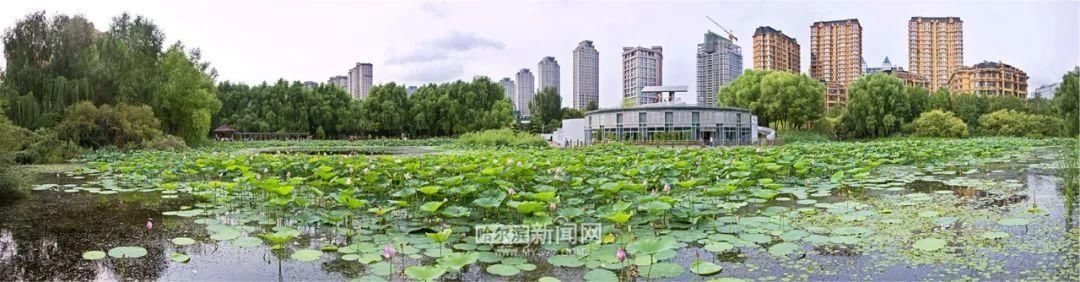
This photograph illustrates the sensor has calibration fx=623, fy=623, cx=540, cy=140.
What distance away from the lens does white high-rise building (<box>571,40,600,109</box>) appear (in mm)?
85188

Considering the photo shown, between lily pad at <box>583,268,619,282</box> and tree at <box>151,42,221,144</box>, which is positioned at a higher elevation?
tree at <box>151,42,221,144</box>

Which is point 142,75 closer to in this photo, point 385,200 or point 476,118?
point 385,200

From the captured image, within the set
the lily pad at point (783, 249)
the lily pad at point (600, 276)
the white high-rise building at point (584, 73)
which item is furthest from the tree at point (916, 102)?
the white high-rise building at point (584, 73)

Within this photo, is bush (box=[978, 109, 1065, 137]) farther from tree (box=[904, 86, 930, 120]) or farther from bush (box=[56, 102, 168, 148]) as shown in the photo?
bush (box=[56, 102, 168, 148])

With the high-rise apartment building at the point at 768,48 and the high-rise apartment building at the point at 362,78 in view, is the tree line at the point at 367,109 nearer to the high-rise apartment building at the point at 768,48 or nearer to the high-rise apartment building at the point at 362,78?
the high-rise apartment building at the point at 362,78

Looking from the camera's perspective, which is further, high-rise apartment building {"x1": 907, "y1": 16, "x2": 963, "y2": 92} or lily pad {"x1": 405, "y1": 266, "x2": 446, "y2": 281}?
high-rise apartment building {"x1": 907, "y1": 16, "x2": 963, "y2": 92}

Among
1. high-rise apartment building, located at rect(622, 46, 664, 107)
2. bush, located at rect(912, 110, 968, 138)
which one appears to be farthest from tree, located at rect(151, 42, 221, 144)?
high-rise apartment building, located at rect(622, 46, 664, 107)

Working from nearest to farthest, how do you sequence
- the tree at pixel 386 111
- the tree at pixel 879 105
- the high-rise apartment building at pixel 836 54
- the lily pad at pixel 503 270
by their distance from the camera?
the lily pad at pixel 503 270 < the tree at pixel 879 105 < the tree at pixel 386 111 < the high-rise apartment building at pixel 836 54

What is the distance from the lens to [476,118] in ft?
150

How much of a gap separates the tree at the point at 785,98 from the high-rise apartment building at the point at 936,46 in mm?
38655

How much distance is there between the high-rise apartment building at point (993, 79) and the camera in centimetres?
5941

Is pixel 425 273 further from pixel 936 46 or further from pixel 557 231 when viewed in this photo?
pixel 936 46

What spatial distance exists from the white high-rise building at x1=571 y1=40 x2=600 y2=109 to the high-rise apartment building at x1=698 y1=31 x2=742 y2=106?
1851 centimetres

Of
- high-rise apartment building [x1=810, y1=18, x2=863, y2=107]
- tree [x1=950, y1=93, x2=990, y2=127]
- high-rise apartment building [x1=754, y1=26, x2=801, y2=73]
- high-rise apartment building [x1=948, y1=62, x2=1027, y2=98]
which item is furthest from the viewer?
high-rise apartment building [x1=810, y1=18, x2=863, y2=107]
